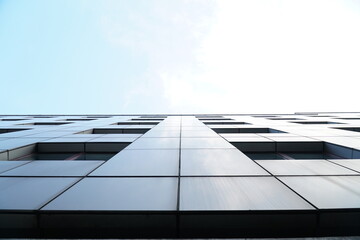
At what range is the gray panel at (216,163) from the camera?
4492 millimetres

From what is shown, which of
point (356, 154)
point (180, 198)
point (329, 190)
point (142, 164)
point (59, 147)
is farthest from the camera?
point (59, 147)

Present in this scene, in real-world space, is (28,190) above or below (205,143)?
below

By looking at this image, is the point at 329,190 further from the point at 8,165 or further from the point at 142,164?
the point at 8,165

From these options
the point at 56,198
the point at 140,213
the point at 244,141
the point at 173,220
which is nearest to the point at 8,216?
the point at 56,198

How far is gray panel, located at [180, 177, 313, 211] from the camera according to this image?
302cm

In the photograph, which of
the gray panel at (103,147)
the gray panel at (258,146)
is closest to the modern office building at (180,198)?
the gray panel at (258,146)

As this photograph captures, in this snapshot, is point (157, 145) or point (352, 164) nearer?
point (352, 164)

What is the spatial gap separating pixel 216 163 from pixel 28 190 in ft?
14.4

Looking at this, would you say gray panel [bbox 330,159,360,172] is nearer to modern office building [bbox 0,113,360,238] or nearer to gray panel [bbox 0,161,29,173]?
modern office building [bbox 0,113,360,238]

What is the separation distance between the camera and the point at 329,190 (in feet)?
11.8

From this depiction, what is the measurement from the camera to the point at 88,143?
295 inches

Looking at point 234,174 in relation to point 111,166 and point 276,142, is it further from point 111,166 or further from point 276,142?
point 276,142

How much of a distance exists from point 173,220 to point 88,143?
5.99 meters

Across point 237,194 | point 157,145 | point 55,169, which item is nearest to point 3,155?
point 55,169
